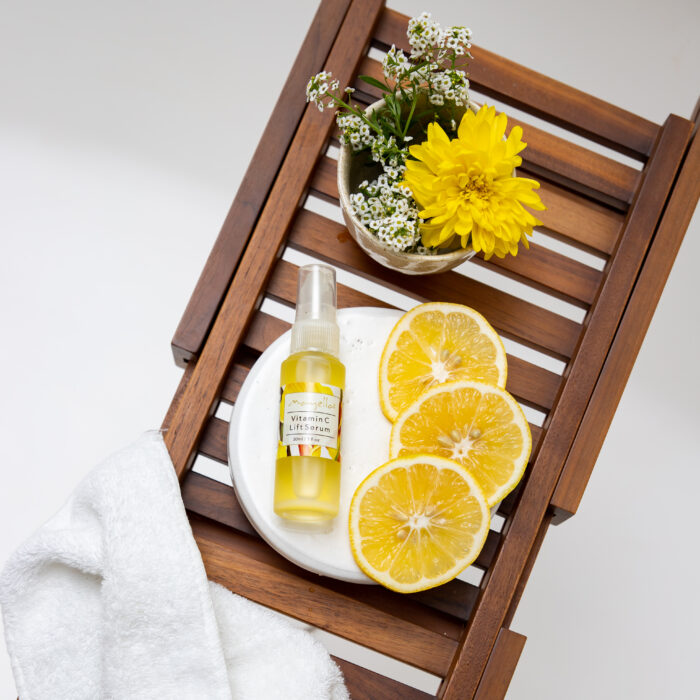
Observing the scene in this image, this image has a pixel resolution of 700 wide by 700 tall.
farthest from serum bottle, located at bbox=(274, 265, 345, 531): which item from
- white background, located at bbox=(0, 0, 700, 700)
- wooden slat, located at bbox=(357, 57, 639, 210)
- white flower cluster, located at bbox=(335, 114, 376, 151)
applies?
→ white background, located at bbox=(0, 0, 700, 700)

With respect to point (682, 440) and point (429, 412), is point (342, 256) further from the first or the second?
point (682, 440)

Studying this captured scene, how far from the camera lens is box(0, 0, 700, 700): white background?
1052mm

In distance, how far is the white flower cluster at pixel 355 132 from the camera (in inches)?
22.4

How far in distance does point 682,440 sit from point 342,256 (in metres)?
0.73

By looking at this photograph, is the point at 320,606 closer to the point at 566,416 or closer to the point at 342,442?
the point at 342,442

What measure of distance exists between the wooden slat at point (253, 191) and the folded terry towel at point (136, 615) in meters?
0.10

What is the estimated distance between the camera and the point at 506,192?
546 mm

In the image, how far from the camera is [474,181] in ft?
1.80

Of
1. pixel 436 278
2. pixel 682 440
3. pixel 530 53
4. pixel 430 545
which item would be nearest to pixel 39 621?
pixel 430 545

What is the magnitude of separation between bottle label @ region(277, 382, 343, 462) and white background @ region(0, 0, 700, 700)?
0.54 metres

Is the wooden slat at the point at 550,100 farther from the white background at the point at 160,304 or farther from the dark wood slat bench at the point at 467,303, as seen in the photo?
the white background at the point at 160,304

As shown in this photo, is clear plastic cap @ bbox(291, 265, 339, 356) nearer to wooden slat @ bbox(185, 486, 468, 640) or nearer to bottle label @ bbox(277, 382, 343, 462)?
bottle label @ bbox(277, 382, 343, 462)

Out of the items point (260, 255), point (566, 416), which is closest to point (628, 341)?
point (566, 416)

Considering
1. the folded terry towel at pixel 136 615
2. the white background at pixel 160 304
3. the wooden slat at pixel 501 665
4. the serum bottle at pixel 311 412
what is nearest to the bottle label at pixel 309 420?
the serum bottle at pixel 311 412
